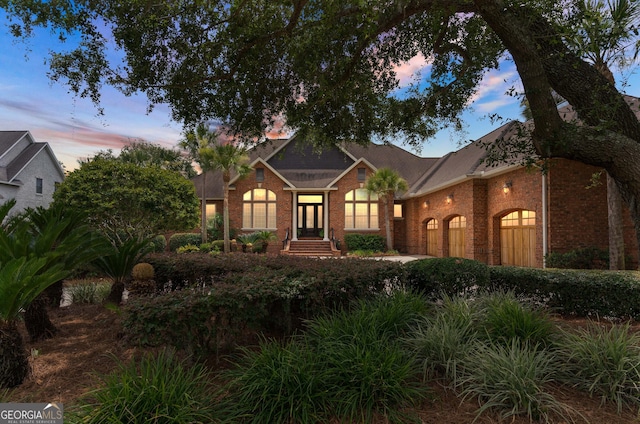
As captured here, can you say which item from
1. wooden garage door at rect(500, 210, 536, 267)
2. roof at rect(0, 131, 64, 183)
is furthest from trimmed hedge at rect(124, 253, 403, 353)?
roof at rect(0, 131, 64, 183)

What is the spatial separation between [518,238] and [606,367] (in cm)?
1249

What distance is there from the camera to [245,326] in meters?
4.20

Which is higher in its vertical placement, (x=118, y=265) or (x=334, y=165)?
(x=334, y=165)

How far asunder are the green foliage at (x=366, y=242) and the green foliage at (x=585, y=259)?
13207mm

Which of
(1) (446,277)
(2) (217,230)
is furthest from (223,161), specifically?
(1) (446,277)

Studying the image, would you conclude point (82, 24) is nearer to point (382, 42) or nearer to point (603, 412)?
point (382, 42)

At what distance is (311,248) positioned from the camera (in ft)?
81.9

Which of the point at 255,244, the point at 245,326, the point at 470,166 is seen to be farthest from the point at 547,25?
the point at 255,244

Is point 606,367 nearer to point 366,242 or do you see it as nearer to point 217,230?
point 366,242

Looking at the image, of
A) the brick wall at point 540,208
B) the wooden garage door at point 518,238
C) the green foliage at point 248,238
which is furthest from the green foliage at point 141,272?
the green foliage at point 248,238

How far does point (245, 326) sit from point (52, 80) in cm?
534

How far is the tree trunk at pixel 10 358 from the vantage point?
3.68 m

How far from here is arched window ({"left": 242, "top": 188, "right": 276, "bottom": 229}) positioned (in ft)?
84.9

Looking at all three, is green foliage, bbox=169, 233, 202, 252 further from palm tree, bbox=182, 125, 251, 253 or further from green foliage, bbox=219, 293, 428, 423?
green foliage, bbox=219, 293, 428, 423
